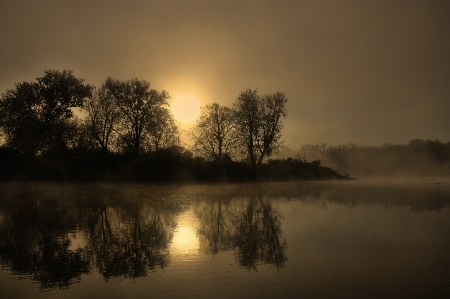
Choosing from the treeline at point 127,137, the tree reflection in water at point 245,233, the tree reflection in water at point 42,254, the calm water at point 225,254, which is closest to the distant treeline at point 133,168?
the treeline at point 127,137

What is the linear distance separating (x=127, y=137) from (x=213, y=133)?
1309 centimetres

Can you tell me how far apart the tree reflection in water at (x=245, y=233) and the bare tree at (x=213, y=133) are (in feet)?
116

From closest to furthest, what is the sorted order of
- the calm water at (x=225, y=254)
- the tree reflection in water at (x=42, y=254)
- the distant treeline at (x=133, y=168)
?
the calm water at (x=225, y=254) → the tree reflection in water at (x=42, y=254) → the distant treeline at (x=133, y=168)

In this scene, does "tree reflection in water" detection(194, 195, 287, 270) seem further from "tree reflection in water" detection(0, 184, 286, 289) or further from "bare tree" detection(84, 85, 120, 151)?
"bare tree" detection(84, 85, 120, 151)

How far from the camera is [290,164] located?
55.5 m

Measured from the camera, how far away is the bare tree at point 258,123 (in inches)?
2149

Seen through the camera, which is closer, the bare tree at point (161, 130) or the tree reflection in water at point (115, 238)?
the tree reflection in water at point (115, 238)

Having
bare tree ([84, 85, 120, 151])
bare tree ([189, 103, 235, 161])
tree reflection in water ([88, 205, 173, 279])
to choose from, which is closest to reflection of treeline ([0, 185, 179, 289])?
tree reflection in water ([88, 205, 173, 279])

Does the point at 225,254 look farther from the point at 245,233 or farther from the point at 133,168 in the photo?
the point at 133,168

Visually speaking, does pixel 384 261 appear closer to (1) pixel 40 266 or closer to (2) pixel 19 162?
(1) pixel 40 266

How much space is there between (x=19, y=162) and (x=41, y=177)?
2654mm

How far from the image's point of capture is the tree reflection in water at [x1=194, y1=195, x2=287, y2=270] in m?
9.71

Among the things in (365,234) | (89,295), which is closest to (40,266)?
(89,295)

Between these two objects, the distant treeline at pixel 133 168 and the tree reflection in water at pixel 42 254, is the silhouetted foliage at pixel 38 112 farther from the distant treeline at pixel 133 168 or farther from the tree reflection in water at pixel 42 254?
the tree reflection in water at pixel 42 254
